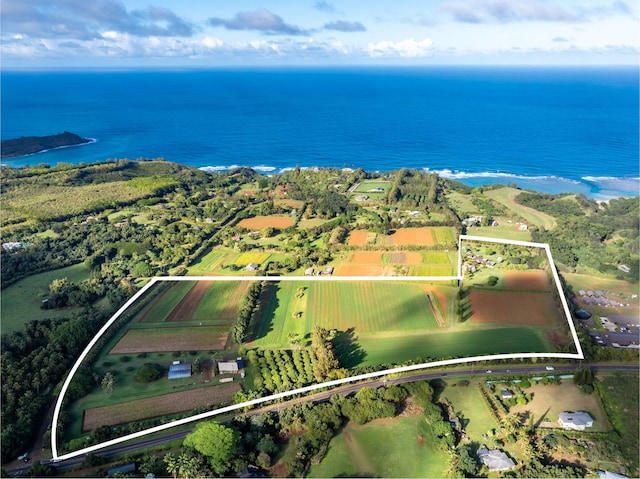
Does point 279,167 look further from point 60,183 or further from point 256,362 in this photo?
point 256,362

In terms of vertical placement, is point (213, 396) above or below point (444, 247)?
below

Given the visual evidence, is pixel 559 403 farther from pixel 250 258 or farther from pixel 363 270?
pixel 250 258

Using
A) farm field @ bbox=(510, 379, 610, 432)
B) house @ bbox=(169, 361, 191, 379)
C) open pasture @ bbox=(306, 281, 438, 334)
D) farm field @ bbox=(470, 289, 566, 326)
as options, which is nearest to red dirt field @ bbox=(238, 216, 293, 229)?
open pasture @ bbox=(306, 281, 438, 334)

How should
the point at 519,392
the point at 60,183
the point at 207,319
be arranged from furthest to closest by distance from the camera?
the point at 60,183 < the point at 207,319 < the point at 519,392

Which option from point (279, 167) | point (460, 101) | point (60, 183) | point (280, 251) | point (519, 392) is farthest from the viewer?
point (460, 101)

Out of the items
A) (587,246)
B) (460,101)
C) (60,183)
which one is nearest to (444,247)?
(587,246)

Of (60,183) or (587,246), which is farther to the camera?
(60,183)

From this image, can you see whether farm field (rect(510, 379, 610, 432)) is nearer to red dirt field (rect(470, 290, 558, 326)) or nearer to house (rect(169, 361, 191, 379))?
red dirt field (rect(470, 290, 558, 326))
